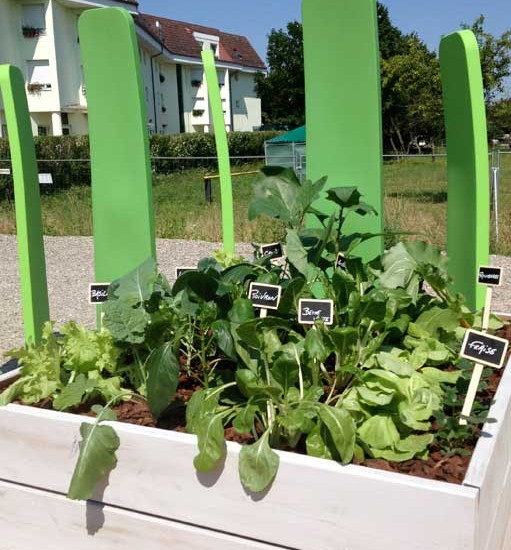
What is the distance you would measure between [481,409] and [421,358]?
21 centimetres

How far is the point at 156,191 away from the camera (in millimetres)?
12914

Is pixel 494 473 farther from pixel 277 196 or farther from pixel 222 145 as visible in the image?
A: pixel 222 145

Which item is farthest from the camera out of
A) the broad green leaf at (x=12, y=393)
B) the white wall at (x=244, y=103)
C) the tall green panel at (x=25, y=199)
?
the white wall at (x=244, y=103)

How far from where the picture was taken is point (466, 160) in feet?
6.93

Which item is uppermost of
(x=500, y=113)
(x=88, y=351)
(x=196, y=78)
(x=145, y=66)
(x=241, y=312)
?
(x=196, y=78)

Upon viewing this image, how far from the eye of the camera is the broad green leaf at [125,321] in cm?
163

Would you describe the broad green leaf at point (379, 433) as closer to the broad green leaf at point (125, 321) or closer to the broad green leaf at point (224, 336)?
the broad green leaf at point (224, 336)

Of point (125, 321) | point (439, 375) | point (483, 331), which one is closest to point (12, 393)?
point (125, 321)

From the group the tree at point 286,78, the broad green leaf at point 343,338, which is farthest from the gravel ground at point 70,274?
the tree at point 286,78

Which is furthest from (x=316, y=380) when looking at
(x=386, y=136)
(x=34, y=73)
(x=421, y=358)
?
(x=386, y=136)

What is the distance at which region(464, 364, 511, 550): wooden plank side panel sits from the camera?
45.5 inches

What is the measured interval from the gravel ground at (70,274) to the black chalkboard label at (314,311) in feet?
6.59

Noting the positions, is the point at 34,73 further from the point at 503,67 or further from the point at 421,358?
the point at 421,358

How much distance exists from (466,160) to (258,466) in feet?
4.57
